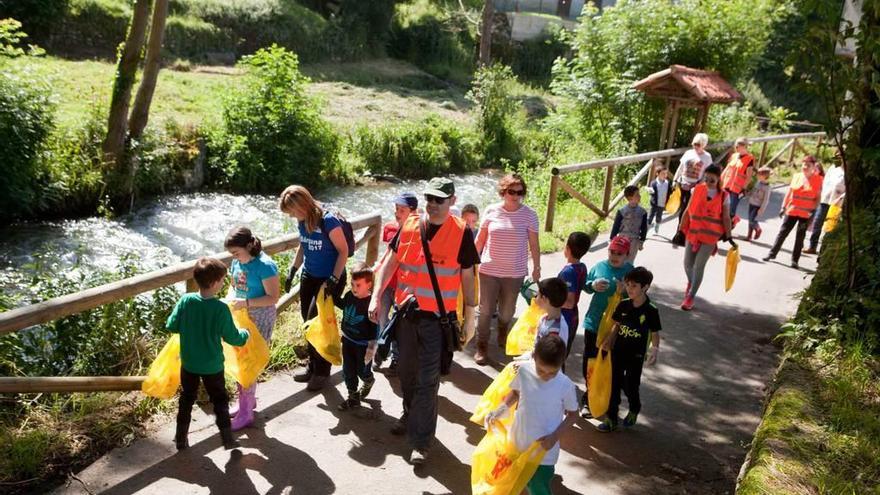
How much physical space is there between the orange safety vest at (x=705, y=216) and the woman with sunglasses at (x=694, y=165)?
9.25 feet

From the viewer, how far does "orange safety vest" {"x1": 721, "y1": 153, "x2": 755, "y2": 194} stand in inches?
428

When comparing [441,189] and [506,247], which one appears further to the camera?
[506,247]

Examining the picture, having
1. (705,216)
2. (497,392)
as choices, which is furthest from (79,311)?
(705,216)

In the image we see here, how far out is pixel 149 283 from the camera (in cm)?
495

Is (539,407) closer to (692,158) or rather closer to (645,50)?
(692,158)

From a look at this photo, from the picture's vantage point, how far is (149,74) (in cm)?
1414

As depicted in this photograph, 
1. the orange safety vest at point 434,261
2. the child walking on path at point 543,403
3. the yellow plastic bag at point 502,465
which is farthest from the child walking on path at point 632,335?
the yellow plastic bag at point 502,465

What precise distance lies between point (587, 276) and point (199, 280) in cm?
291

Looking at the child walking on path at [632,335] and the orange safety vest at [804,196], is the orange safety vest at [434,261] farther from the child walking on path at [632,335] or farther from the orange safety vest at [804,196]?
the orange safety vest at [804,196]


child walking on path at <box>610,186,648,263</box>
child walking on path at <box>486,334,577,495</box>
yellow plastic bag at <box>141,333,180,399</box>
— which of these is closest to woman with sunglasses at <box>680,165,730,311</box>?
child walking on path at <box>610,186,648,263</box>

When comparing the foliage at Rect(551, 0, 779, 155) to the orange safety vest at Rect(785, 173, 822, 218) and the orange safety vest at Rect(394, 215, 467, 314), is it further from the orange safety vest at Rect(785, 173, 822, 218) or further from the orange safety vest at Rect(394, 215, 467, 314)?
the orange safety vest at Rect(394, 215, 467, 314)

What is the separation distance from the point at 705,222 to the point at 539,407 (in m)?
4.91

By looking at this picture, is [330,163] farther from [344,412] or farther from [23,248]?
[344,412]

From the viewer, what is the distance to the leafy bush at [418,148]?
20328mm
